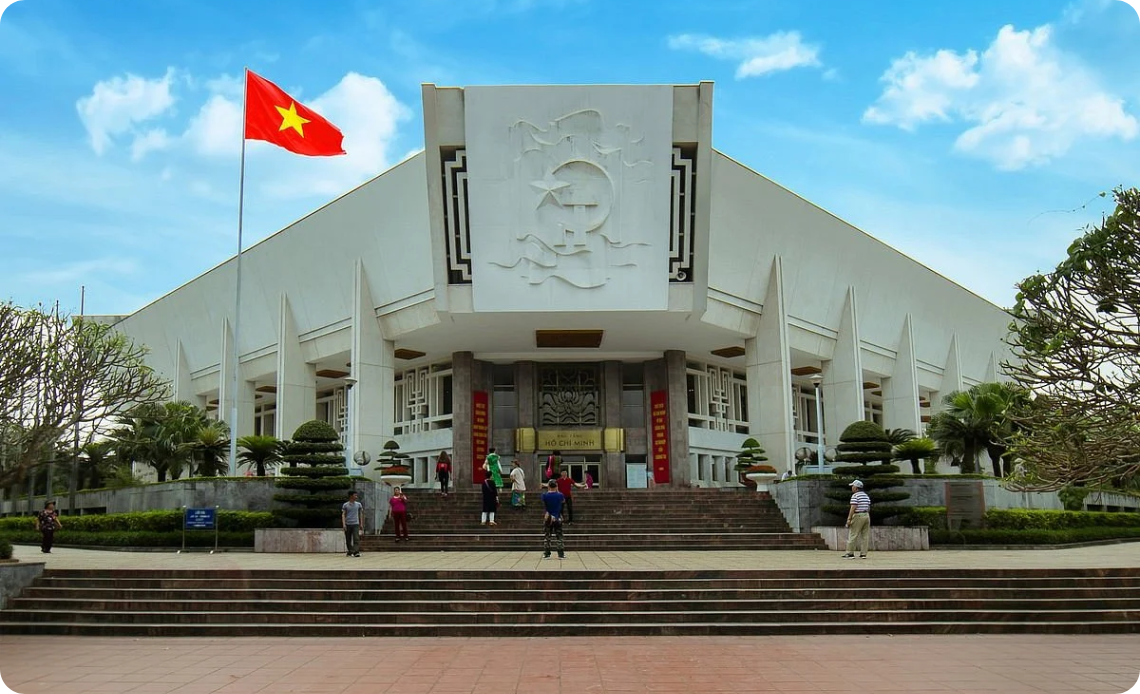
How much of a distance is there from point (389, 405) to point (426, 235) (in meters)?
6.01

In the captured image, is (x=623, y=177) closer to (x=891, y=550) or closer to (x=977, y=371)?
(x=891, y=550)

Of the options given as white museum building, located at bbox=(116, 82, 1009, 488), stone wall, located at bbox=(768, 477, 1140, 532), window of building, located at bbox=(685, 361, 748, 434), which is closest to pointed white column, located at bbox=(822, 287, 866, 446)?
white museum building, located at bbox=(116, 82, 1009, 488)

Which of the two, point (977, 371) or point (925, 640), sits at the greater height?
point (977, 371)

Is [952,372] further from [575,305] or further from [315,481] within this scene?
[315,481]

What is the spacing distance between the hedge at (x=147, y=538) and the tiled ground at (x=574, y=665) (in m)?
9.64

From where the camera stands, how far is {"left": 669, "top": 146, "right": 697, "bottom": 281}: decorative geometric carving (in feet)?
91.8

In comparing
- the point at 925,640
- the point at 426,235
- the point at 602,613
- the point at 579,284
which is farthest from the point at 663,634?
the point at 426,235

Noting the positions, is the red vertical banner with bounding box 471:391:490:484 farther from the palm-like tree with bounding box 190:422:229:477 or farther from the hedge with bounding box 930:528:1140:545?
the hedge with bounding box 930:528:1140:545

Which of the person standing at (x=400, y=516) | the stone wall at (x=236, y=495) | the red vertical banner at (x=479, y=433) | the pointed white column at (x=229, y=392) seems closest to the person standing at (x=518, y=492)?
the stone wall at (x=236, y=495)

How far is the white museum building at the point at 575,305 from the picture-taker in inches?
1081

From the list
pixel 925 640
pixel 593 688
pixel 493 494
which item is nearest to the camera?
pixel 593 688

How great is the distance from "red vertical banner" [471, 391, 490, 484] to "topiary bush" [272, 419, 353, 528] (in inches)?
468

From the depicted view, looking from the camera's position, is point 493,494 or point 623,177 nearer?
point 493,494

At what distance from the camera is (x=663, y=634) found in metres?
11.2
